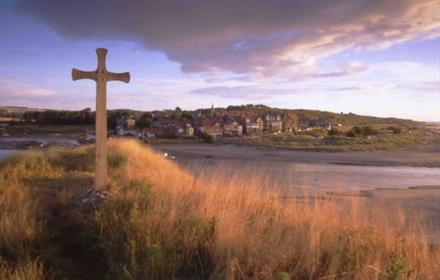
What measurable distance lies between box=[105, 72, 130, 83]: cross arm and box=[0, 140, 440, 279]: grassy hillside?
8.25 feet

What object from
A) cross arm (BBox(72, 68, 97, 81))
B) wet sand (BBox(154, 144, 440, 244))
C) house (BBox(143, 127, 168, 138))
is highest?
cross arm (BBox(72, 68, 97, 81))

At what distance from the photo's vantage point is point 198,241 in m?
5.68

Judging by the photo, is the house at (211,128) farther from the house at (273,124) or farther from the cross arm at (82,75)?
the cross arm at (82,75)

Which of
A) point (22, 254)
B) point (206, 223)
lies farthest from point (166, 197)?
point (22, 254)

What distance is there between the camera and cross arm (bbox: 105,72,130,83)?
9.72m

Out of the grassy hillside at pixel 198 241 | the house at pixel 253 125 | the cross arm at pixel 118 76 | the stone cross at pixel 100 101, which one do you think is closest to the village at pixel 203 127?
the house at pixel 253 125

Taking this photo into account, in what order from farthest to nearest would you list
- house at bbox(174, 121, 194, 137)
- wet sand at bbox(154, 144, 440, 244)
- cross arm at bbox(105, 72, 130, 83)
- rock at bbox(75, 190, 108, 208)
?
house at bbox(174, 121, 194, 137) < wet sand at bbox(154, 144, 440, 244) < cross arm at bbox(105, 72, 130, 83) < rock at bbox(75, 190, 108, 208)

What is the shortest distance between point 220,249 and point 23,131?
210 feet

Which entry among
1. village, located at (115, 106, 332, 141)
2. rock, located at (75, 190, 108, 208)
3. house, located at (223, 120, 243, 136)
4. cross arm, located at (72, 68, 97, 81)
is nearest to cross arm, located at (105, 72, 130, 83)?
cross arm, located at (72, 68, 97, 81)

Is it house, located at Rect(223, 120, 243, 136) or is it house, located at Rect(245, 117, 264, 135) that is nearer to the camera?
house, located at Rect(223, 120, 243, 136)

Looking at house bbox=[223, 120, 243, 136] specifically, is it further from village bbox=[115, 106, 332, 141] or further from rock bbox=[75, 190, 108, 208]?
rock bbox=[75, 190, 108, 208]

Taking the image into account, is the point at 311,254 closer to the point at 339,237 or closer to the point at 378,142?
the point at 339,237

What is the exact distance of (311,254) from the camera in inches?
197

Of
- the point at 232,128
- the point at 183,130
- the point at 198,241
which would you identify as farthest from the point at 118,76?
the point at 232,128
